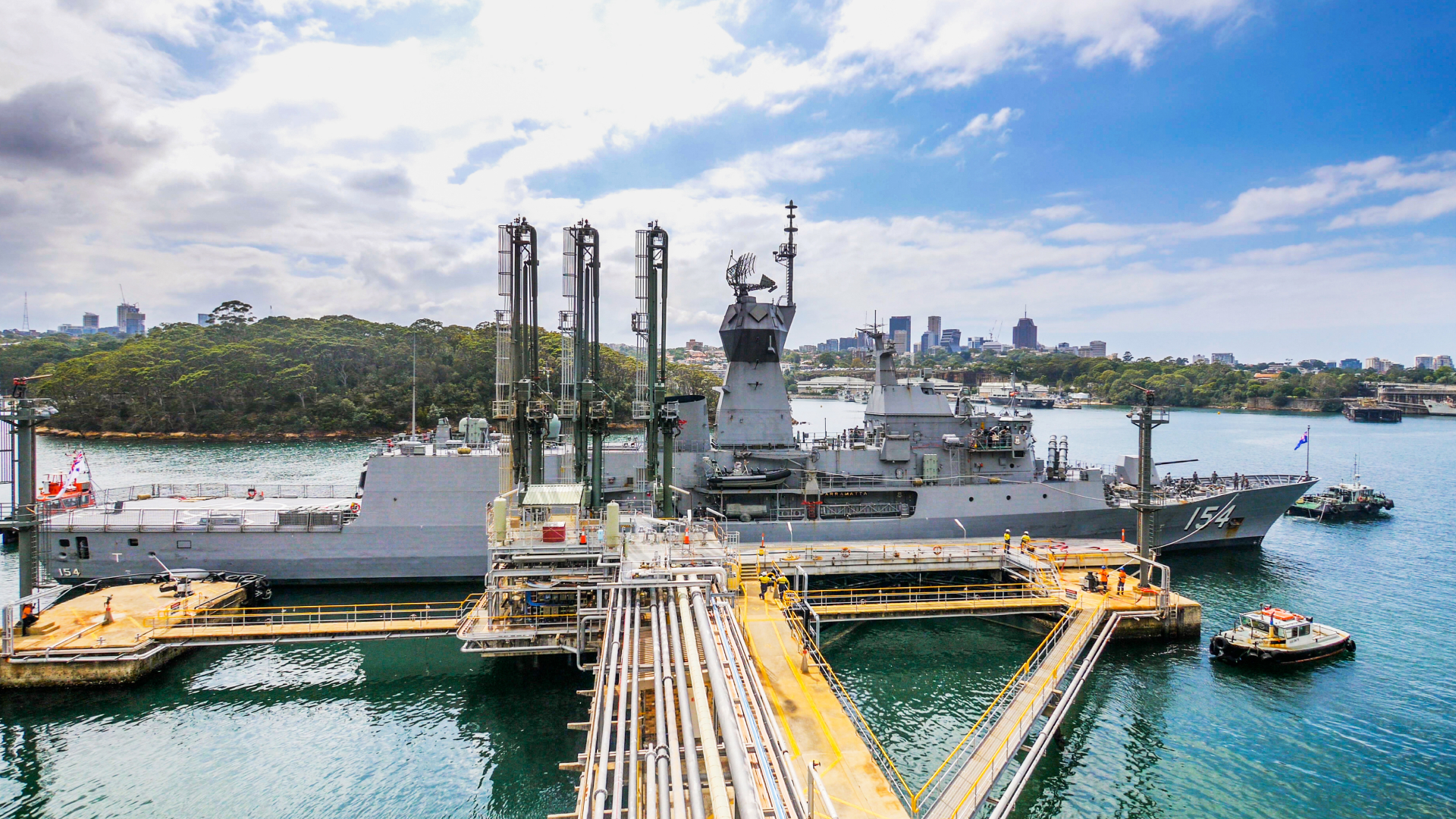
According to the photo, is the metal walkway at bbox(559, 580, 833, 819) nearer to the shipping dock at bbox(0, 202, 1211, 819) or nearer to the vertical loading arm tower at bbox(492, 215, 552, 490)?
the shipping dock at bbox(0, 202, 1211, 819)

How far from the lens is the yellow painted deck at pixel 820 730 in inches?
380

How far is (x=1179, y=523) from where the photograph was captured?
32.2 m

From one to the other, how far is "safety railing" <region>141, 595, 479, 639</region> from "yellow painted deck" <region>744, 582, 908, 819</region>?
382 inches

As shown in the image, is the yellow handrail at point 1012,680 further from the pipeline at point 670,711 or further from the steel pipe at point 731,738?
the pipeline at point 670,711

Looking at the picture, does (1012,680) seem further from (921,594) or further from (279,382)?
(279,382)

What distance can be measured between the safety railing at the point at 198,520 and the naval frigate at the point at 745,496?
0.07 metres

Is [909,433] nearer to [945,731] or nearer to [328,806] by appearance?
[945,731]

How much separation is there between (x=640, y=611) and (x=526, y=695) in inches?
230

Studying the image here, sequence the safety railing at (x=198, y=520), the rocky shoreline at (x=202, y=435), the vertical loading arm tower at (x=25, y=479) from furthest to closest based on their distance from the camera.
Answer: the rocky shoreline at (x=202, y=435), the safety railing at (x=198, y=520), the vertical loading arm tower at (x=25, y=479)

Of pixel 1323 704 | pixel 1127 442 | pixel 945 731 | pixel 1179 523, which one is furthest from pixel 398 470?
pixel 1127 442

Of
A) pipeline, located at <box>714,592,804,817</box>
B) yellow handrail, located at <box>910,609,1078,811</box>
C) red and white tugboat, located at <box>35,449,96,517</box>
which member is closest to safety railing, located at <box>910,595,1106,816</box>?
yellow handrail, located at <box>910,609,1078,811</box>

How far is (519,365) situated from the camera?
26891 mm

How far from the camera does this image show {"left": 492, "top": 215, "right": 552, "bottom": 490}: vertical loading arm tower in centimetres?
2528

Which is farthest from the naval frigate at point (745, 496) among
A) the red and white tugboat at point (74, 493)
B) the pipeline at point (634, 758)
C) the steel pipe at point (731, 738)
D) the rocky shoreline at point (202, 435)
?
the rocky shoreline at point (202, 435)
